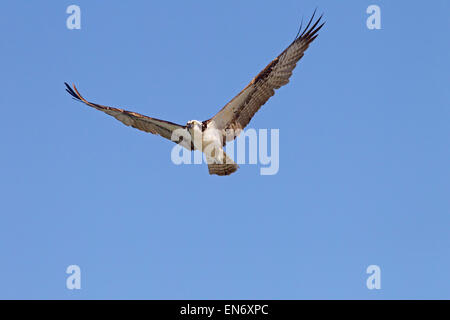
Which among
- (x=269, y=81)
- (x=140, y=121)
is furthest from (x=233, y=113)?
(x=140, y=121)

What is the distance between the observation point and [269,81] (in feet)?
38.6

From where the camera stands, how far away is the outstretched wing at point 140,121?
12.2 m

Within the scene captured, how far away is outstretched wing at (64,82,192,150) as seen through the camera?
1220cm

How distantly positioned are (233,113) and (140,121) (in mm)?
1868

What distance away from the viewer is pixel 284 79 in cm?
1178

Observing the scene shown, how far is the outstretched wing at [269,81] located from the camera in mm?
11672

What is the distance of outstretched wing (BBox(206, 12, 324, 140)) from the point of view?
1167cm

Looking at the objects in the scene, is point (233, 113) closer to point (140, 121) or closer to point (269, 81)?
point (269, 81)

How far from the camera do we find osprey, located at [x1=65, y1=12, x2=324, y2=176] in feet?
38.4

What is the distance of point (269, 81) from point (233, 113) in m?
0.90

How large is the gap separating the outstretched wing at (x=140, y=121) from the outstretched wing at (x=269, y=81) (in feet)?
2.67
